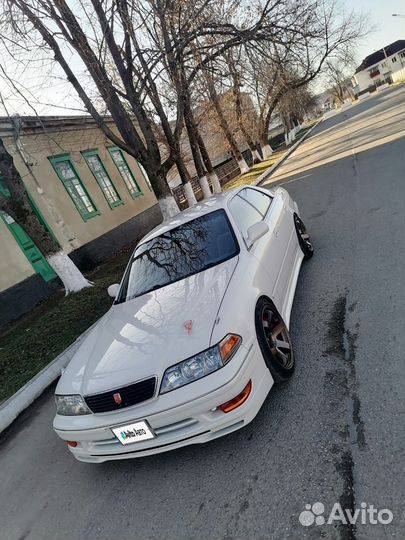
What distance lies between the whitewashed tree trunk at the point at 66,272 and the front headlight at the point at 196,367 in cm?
660

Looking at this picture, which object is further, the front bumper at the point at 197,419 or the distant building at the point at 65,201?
the distant building at the point at 65,201

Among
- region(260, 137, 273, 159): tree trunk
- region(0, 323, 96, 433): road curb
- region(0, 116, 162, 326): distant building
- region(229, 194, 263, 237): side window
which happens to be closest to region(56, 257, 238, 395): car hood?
region(229, 194, 263, 237): side window

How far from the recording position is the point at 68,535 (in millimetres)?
2646

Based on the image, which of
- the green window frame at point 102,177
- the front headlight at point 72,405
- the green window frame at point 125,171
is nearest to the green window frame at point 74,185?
the green window frame at point 102,177

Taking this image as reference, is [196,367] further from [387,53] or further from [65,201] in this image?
[387,53]

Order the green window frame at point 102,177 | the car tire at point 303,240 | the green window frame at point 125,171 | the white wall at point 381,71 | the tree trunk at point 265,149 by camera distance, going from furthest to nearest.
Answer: the white wall at point 381,71
the tree trunk at point 265,149
the green window frame at point 125,171
the green window frame at point 102,177
the car tire at point 303,240

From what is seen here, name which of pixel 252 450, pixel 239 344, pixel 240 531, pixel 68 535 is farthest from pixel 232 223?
pixel 68 535

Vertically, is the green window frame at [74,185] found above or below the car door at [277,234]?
above

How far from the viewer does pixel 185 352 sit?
8.55 ft

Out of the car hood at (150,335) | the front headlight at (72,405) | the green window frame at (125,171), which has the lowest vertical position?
the front headlight at (72,405)

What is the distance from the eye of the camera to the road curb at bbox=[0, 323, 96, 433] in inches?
182

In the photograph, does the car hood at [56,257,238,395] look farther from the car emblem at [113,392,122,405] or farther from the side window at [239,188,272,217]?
the side window at [239,188,272,217]

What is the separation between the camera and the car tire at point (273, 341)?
9.42ft

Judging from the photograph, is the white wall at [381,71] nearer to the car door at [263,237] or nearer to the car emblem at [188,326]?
the car door at [263,237]
